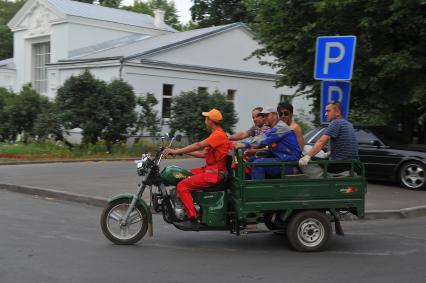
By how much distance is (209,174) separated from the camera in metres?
7.15

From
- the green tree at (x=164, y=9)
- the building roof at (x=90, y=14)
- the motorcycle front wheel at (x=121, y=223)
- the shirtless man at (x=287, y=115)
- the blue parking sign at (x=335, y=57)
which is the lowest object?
the motorcycle front wheel at (x=121, y=223)

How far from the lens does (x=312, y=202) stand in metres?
7.22

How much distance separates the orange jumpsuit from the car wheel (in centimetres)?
689

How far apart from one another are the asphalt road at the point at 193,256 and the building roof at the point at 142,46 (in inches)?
726

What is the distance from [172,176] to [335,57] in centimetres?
392

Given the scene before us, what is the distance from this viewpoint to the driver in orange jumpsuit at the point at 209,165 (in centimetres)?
709

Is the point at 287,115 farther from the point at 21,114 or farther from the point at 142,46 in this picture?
the point at 142,46

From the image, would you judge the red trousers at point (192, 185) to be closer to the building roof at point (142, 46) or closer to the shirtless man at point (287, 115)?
the shirtless man at point (287, 115)

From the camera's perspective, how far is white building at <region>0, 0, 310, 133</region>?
26.9m

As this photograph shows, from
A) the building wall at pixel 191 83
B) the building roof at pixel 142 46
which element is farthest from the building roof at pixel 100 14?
the building wall at pixel 191 83

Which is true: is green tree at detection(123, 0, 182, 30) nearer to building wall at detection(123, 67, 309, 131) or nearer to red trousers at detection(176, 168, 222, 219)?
building wall at detection(123, 67, 309, 131)

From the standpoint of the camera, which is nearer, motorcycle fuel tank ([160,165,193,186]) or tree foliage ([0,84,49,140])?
motorcycle fuel tank ([160,165,193,186])

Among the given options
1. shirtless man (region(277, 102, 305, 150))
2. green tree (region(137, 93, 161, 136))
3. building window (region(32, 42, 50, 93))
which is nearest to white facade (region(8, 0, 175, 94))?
building window (region(32, 42, 50, 93))

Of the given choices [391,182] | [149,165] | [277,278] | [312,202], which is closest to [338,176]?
[312,202]
